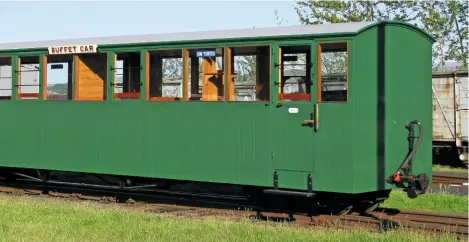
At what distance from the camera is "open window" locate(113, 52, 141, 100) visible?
37.5 ft

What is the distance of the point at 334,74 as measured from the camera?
31.8 feet

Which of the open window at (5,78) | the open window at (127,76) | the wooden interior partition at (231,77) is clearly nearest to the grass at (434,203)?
the wooden interior partition at (231,77)

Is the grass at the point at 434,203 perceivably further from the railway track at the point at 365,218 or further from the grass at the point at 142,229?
the grass at the point at 142,229

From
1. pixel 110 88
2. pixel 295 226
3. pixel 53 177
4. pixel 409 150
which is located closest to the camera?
pixel 295 226

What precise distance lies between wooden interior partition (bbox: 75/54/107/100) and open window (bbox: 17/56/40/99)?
943 millimetres

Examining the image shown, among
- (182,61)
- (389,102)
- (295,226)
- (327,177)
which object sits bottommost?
(295,226)

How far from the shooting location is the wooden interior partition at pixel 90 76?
38.9ft

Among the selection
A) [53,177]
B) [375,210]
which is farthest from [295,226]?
[53,177]

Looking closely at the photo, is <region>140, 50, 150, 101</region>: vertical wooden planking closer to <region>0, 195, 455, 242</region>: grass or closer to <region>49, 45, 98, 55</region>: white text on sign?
<region>49, 45, 98, 55</region>: white text on sign

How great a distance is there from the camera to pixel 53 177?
45.5 feet

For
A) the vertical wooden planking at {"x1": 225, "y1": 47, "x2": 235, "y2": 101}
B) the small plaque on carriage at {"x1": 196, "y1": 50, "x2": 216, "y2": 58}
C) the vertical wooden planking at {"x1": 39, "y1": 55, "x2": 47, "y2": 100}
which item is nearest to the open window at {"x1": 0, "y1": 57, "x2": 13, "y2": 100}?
the vertical wooden planking at {"x1": 39, "y1": 55, "x2": 47, "y2": 100}

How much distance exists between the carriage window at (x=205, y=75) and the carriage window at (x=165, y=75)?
0.64ft

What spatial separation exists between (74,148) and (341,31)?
17.4ft

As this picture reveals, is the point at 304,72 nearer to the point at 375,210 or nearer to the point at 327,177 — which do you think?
the point at 327,177
